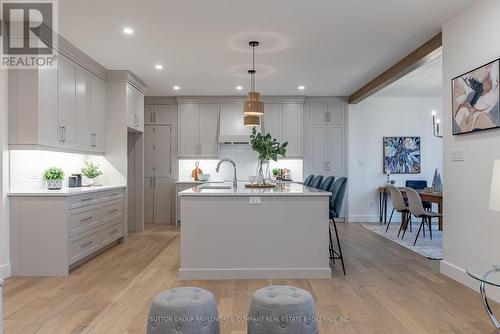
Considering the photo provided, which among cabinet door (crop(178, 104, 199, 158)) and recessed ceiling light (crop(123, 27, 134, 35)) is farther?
cabinet door (crop(178, 104, 199, 158))

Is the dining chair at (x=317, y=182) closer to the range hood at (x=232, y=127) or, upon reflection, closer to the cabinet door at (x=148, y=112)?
the range hood at (x=232, y=127)

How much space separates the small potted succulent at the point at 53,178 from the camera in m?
4.11

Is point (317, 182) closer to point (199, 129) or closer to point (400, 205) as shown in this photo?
point (400, 205)

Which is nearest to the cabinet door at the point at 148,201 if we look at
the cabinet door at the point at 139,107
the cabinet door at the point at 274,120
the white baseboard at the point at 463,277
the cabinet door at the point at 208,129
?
the cabinet door at the point at 208,129

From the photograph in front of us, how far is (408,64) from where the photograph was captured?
474 cm

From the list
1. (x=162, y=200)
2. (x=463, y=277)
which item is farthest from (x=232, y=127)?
(x=463, y=277)

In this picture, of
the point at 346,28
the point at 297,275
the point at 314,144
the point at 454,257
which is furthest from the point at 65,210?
the point at 314,144

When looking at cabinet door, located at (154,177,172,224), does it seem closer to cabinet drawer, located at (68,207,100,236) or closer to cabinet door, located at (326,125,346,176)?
cabinet drawer, located at (68,207,100,236)

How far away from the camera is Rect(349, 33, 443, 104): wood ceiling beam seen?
4121mm

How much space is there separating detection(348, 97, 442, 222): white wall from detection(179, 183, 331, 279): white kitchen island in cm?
413

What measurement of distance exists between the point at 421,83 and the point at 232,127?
142 inches

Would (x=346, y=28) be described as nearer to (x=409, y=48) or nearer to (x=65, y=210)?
(x=409, y=48)

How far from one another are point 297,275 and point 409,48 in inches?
123

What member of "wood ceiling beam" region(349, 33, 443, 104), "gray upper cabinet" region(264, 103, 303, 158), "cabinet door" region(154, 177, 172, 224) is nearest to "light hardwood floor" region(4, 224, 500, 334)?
"wood ceiling beam" region(349, 33, 443, 104)
